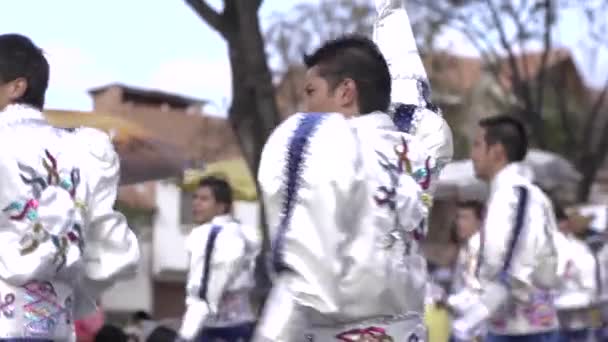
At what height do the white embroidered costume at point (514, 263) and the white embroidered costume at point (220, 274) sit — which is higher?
the white embroidered costume at point (514, 263)

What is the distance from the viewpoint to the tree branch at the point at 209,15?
38.3 ft

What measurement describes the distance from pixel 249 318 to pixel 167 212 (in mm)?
30033

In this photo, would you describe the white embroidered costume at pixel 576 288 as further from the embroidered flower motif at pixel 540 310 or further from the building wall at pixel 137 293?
the building wall at pixel 137 293

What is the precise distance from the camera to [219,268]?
9172 mm

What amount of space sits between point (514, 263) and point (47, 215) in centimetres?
260

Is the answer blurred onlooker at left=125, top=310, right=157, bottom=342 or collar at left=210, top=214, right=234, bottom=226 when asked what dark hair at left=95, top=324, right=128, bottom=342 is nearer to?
blurred onlooker at left=125, top=310, right=157, bottom=342

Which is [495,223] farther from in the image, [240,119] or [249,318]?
[240,119]

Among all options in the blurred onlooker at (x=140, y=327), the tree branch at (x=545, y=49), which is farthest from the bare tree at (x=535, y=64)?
the blurred onlooker at (x=140, y=327)

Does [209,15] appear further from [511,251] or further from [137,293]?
[137,293]

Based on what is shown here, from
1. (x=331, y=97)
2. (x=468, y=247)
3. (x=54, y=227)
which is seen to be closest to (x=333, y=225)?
(x=331, y=97)

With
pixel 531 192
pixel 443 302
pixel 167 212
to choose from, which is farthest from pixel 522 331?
pixel 167 212

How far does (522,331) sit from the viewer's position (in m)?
7.19

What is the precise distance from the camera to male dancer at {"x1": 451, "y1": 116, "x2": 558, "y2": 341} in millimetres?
6281

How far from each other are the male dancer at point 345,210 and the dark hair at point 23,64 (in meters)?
1.04
